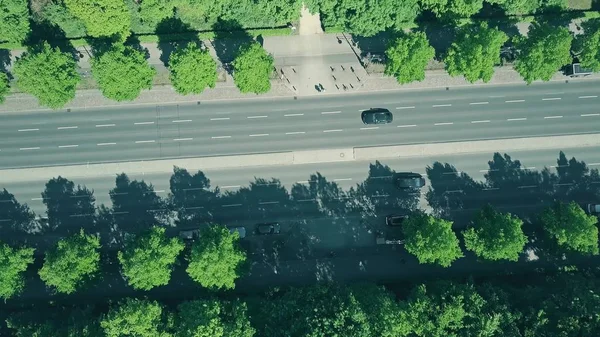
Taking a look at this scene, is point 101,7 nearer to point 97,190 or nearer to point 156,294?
point 97,190

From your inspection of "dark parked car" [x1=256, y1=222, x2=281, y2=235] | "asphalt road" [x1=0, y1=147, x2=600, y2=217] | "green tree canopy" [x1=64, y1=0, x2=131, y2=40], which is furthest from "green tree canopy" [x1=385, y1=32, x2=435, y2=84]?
"green tree canopy" [x1=64, y1=0, x2=131, y2=40]

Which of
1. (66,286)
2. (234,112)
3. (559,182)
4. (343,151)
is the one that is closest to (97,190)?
(66,286)

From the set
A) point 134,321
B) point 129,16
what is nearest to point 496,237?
point 134,321

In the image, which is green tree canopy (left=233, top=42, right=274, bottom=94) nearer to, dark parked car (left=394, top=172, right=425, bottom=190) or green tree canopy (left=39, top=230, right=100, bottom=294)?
dark parked car (left=394, top=172, right=425, bottom=190)

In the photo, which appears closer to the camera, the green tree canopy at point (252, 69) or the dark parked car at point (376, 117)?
the green tree canopy at point (252, 69)

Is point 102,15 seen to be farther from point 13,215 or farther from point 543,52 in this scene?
point 543,52

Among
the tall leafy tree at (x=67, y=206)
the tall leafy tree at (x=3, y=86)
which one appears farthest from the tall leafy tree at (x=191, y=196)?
the tall leafy tree at (x=3, y=86)

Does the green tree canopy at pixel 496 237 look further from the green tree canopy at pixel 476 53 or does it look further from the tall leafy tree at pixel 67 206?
the tall leafy tree at pixel 67 206
